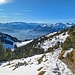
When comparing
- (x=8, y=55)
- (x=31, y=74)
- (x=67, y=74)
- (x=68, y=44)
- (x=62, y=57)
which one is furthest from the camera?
(x=8, y=55)

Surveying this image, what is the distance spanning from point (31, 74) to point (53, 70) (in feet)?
14.8

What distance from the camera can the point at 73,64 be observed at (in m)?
31.2

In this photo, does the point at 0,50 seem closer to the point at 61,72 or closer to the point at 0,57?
the point at 0,57

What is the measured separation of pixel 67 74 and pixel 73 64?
5.79 meters

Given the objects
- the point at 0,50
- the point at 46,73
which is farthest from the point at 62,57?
the point at 0,50

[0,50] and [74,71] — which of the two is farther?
[0,50]

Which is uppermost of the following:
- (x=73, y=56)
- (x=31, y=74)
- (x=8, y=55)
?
(x=73, y=56)

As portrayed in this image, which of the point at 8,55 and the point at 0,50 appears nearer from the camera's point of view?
the point at 0,50

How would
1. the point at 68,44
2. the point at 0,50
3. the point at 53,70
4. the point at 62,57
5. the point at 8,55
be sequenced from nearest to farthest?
the point at 53,70 → the point at 62,57 → the point at 68,44 → the point at 0,50 → the point at 8,55

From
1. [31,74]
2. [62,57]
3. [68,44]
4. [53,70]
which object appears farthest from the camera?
[68,44]

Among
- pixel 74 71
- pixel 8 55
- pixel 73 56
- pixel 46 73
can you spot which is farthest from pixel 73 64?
pixel 8 55

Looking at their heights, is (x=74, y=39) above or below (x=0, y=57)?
above

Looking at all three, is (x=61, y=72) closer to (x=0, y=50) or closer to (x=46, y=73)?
(x=46, y=73)

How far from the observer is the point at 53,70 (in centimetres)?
2809
